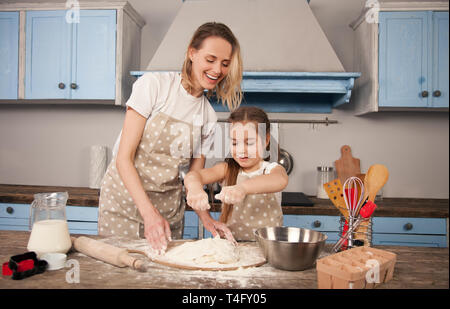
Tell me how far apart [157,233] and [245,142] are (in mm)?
434

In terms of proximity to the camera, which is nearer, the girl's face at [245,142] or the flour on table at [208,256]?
the flour on table at [208,256]

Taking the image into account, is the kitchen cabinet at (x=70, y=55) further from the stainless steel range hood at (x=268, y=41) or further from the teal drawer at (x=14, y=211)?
the teal drawer at (x=14, y=211)

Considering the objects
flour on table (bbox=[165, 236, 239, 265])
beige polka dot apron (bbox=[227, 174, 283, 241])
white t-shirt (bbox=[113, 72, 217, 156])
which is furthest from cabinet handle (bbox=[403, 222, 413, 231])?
flour on table (bbox=[165, 236, 239, 265])

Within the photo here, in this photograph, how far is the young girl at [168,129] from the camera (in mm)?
1051

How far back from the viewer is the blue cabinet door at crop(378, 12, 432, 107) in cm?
183

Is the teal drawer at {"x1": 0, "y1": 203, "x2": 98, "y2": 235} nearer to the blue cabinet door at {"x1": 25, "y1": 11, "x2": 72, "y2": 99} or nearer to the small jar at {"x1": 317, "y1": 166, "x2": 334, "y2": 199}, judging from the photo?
the blue cabinet door at {"x1": 25, "y1": 11, "x2": 72, "y2": 99}

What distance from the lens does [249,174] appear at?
1.21 m

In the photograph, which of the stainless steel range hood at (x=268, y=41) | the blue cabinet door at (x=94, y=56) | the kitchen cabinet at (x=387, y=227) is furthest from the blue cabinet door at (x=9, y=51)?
the kitchen cabinet at (x=387, y=227)

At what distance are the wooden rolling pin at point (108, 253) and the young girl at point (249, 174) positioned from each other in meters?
0.30

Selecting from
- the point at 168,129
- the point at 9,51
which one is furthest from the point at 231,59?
the point at 9,51

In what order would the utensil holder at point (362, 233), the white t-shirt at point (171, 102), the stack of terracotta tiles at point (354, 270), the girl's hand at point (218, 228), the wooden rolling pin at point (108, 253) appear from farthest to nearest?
the white t-shirt at point (171, 102) < the girl's hand at point (218, 228) < the utensil holder at point (362, 233) < the wooden rolling pin at point (108, 253) < the stack of terracotta tiles at point (354, 270)
